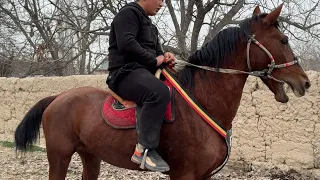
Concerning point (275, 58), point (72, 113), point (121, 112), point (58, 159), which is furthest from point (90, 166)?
point (275, 58)

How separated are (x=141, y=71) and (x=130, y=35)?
0.34m

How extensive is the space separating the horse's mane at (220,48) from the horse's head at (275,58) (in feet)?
0.22

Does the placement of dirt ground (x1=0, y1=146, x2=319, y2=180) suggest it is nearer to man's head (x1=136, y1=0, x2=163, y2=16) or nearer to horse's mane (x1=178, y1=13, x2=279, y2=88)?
horse's mane (x1=178, y1=13, x2=279, y2=88)

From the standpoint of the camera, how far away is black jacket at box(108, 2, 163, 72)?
3324 millimetres

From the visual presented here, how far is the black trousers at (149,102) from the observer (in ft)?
10.6

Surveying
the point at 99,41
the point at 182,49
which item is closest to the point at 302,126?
the point at 182,49

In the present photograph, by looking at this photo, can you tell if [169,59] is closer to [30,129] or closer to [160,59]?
[160,59]

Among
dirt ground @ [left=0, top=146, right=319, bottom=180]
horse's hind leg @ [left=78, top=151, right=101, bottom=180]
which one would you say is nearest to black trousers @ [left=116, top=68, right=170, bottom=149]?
horse's hind leg @ [left=78, top=151, right=101, bottom=180]

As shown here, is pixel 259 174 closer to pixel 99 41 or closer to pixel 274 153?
pixel 274 153

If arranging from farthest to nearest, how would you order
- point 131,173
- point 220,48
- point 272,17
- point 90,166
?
point 131,173 < point 90,166 < point 220,48 < point 272,17

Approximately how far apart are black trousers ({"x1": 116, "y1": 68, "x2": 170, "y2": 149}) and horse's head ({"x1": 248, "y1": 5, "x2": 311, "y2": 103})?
817 mm

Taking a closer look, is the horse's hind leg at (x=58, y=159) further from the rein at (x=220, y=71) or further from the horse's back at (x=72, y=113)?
the rein at (x=220, y=71)

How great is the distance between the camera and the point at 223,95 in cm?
341

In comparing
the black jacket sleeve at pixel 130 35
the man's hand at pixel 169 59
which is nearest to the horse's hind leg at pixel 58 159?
the black jacket sleeve at pixel 130 35
